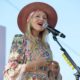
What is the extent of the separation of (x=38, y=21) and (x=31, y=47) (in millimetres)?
149

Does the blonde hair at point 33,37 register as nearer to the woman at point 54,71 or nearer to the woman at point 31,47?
the woman at point 31,47

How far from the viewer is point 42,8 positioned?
189 cm

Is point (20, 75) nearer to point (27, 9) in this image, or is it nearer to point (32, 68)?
point (32, 68)

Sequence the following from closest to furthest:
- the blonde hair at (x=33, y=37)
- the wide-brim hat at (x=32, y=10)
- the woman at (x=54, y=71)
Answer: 1. the woman at (x=54, y=71)
2. the blonde hair at (x=33, y=37)
3. the wide-brim hat at (x=32, y=10)

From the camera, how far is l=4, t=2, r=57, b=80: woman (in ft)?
5.08

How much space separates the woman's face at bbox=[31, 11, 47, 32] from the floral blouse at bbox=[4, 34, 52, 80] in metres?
0.08

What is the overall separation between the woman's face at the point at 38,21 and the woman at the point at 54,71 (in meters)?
0.24

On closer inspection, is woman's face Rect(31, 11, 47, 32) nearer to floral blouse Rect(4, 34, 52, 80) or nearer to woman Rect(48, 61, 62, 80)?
floral blouse Rect(4, 34, 52, 80)

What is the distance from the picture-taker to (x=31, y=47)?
66.8 inches

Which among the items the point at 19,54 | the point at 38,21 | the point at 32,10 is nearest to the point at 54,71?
the point at 19,54

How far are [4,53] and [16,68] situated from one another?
0.85 meters

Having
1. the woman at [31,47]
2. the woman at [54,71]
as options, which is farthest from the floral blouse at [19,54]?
the woman at [54,71]

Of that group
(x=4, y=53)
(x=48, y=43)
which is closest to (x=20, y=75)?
(x=48, y=43)

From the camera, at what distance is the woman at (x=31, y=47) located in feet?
5.08
